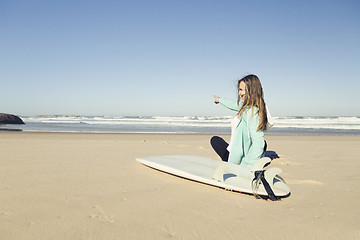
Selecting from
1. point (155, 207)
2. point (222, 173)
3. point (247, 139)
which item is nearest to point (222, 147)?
point (247, 139)

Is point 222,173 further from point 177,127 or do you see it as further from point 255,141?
point 177,127

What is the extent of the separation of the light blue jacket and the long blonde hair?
0.05 m

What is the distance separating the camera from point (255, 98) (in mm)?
3172

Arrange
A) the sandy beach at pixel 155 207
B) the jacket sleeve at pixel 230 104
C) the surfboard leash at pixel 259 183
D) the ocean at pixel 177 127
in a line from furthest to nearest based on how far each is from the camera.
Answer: the ocean at pixel 177 127 → the jacket sleeve at pixel 230 104 → the surfboard leash at pixel 259 183 → the sandy beach at pixel 155 207

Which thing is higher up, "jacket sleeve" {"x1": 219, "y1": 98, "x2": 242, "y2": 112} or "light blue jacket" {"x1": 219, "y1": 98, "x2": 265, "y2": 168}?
"jacket sleeve" {"x1": 219, "y1": 98, "x2": 242, "y2": 112}

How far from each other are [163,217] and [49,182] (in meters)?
1.52

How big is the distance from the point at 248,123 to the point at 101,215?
1.98 metres

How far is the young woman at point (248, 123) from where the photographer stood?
3.16 meters

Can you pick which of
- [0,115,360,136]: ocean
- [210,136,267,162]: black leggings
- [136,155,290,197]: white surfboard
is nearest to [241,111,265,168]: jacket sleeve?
[136,155,290,197]: white surfboard

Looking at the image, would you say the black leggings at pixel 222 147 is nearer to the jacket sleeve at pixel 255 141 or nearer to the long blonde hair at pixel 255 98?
the jacket sleeve at pixel 255 141

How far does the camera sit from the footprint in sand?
75.5 inches

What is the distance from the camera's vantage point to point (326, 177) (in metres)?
3.53

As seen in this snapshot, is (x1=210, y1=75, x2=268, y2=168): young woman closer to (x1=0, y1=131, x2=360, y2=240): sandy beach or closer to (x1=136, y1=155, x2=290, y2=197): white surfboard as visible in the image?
(x1=136, y1=155, x2=290, y2=197): white surfboard

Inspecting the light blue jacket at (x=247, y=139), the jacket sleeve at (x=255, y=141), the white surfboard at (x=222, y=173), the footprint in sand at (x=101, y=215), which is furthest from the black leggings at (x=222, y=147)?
the footprint in sand at (x=101, y=215)
